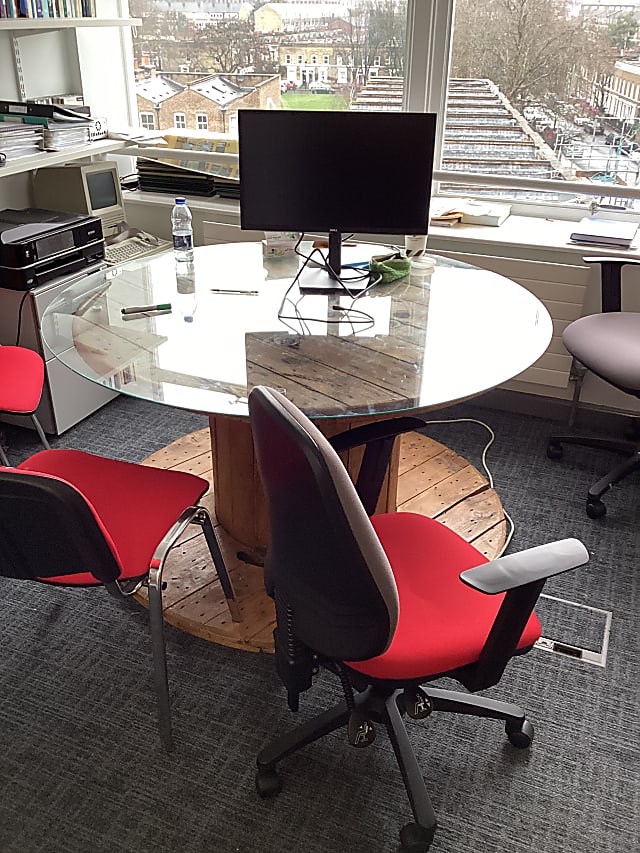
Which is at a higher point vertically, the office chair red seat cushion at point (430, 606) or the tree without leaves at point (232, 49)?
the tree without leaves at point (232, 49)

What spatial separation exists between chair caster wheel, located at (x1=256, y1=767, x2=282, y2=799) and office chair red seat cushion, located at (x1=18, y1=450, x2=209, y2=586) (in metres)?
0.52

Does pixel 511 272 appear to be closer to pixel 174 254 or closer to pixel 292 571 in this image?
pixel 174 254

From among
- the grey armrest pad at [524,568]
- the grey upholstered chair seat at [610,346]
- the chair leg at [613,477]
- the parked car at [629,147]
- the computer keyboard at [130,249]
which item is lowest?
the chair leg at [613,477]

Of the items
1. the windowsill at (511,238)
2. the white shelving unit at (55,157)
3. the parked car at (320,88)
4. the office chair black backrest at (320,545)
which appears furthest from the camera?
the parked car at (320,88)

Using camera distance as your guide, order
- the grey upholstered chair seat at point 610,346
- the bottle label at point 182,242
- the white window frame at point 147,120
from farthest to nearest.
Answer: the white window frame at point 147,120 → the bottle label at point 182,242 → the grey upholstered chair seat at point 610,346

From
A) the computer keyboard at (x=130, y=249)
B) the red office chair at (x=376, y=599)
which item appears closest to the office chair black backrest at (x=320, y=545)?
the red office chair at (x=376, y=599)

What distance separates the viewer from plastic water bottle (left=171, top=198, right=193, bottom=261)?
2.65m

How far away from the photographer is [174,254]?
2715mm

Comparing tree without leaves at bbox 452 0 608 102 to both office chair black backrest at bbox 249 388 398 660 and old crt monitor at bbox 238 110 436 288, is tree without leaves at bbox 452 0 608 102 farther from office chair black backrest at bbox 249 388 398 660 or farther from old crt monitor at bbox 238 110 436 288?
office chair black backrest at bbox 249 388 398 660

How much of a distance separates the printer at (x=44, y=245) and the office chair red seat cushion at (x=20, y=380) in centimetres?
36

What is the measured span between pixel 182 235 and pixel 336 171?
600 millimetres

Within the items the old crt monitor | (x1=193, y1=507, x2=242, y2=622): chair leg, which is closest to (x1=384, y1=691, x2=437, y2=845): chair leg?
(x1=193, y1=507, x2=242, y2=622): chair leg

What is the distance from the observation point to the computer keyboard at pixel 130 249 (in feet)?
11.2

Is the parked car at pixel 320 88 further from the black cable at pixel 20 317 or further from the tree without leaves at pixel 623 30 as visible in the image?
the black cable at pixel 20 317
